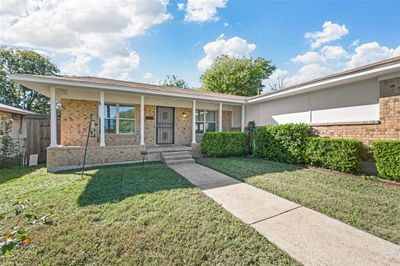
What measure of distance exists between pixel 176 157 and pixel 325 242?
615cm

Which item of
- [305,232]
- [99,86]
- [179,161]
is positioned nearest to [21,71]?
[99,86]

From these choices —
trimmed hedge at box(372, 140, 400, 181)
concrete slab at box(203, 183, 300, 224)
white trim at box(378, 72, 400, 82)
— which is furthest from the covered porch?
trimmed hedge at box(372, 140, 400, 181)

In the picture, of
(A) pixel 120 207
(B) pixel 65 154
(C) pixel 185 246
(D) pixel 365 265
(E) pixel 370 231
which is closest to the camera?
(D) pixel 365 265

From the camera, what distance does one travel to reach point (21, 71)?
74.2 ft

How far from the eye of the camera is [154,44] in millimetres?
10633

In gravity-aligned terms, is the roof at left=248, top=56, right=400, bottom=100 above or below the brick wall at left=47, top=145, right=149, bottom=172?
above

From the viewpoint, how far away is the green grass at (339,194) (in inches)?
117

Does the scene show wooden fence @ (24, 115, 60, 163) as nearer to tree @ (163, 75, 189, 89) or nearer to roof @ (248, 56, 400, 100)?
roof @ (248, 56, 400, 100)

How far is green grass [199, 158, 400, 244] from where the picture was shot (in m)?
2.98

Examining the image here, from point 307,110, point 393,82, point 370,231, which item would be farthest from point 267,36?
point 370,231

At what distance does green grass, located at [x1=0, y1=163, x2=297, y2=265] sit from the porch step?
2.96 metres

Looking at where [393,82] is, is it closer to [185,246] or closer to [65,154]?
[185,246]

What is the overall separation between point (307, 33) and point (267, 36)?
2.48 m

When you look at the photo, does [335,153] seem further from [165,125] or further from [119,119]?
[119,119]
